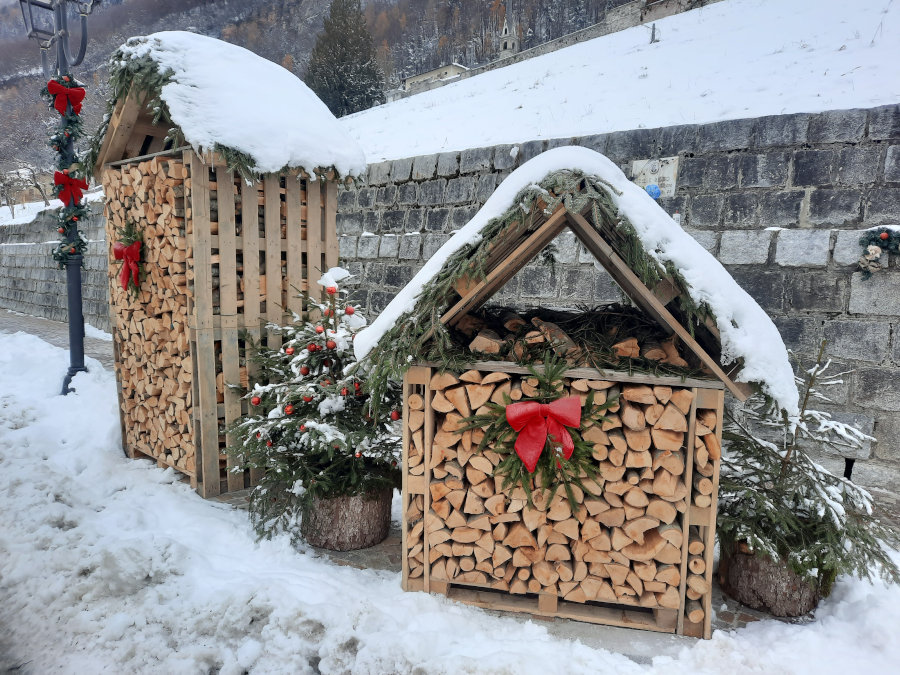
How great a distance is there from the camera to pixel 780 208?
4555 millimetres

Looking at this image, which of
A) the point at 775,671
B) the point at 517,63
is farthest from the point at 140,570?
the point at 517,63

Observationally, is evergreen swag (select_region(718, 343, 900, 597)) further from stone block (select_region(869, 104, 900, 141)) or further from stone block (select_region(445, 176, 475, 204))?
stone block (select_region(445, 176, 475, 204))

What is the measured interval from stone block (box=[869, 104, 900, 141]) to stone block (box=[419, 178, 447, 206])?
4.14m

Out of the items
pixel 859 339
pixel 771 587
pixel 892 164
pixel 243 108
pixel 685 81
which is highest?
pixel 685 81

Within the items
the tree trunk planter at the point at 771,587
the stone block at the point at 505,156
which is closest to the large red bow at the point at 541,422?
the tree trunk planter at the point at 771,587

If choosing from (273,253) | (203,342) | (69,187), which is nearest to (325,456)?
(203,342)

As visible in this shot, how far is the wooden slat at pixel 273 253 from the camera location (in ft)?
13.4

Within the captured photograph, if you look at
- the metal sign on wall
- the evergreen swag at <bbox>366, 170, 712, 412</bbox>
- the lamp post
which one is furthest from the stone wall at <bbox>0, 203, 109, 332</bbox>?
the evergreen swag at <bbox>366, 170, 712, 412</bbox>

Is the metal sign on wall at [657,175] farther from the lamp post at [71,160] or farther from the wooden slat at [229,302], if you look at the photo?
the lamp post at [71,160]

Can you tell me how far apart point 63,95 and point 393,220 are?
3.91m

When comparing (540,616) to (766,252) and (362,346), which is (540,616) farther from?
(766,252)

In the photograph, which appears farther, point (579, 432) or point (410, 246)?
point (410, 246)

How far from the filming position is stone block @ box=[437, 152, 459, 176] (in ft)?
20.8

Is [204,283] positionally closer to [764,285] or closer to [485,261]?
[485,261]
